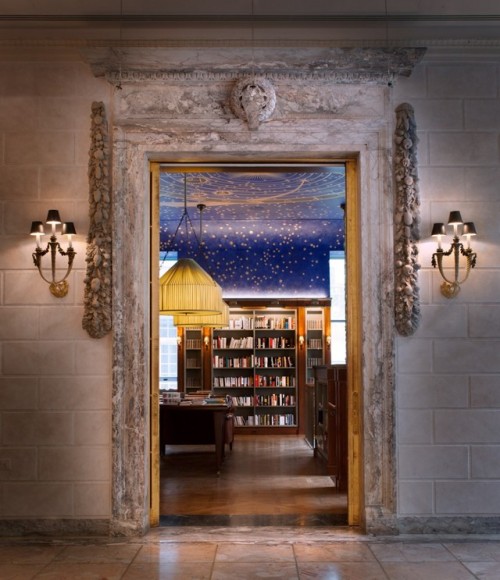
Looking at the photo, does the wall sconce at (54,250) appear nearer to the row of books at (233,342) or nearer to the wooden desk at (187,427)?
the wooden desk at (187,427)

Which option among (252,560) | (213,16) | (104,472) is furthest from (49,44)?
(252,560)

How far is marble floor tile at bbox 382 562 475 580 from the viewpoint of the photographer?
15.6 feet

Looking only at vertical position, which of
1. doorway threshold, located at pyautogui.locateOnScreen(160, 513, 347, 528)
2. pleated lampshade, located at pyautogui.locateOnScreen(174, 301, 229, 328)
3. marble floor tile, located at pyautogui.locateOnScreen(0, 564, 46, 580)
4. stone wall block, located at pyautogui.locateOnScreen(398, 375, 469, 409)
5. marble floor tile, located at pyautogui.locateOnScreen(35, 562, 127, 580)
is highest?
pleated lampshade, located at pyautogui.locateOnScreen(174, 301, 229, 328)

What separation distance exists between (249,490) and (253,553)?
2.72 meters

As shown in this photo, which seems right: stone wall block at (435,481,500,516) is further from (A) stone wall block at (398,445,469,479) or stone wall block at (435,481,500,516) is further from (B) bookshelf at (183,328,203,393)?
(B) bookshelf at (183,328,203,393)

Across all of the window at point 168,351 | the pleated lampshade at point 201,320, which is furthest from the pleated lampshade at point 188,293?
the window at point 168,351

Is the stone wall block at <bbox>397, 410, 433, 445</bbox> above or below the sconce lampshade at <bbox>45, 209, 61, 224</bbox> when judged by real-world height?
below

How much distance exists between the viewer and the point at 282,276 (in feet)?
49.3

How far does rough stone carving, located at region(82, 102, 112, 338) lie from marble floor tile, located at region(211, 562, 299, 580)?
1950 millimetres

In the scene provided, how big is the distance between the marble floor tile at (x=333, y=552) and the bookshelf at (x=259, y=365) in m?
9.03

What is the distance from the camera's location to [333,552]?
5.38 metres

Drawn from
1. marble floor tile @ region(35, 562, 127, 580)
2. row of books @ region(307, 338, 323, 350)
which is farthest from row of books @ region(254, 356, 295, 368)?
marble floor tile @ region(35, 562, 127, 580)

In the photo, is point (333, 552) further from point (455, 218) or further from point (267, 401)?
point (267, 401)

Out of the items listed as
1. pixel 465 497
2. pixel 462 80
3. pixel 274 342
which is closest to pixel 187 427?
pixel 274 342
